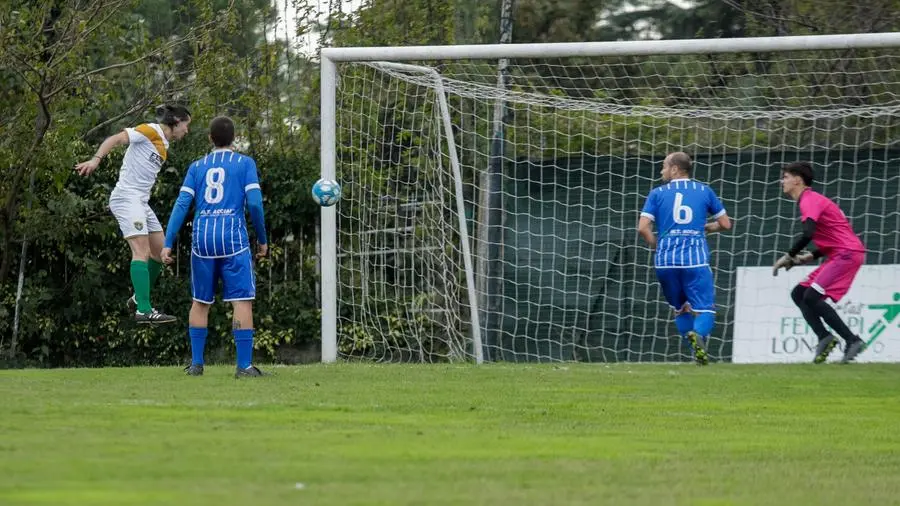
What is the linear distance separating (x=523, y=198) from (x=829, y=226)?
4.02 metres

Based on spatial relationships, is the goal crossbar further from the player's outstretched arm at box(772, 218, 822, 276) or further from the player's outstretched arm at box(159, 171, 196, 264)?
the player's outstretched arm at box(159, 171, 196, 264)

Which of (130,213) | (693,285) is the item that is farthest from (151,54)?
(693,285)

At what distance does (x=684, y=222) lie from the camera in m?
11.9

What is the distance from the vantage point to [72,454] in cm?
553

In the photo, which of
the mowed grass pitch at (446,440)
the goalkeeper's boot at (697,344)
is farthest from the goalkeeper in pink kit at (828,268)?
the mowed grass pitch at (446,440)

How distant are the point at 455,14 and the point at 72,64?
5512 millimetres

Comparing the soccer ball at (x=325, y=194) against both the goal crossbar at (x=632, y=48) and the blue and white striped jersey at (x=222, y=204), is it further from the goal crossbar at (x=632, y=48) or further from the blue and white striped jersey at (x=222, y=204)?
the blue and white striped jersey at (x=222, y=204)

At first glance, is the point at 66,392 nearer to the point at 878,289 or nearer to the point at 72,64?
the point at 72,64

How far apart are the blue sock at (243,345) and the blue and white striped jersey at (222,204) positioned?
0.55 meters

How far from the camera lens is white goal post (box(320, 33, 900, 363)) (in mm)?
14680

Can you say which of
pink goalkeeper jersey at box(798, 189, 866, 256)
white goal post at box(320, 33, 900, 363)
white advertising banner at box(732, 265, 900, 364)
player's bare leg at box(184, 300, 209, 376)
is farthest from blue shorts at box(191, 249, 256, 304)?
white advertising banner at box(732, 265, 900, 364)

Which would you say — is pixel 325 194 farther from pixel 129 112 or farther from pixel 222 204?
pixel 129 112

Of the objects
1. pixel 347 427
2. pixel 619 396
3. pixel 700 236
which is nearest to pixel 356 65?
pixel 700 236

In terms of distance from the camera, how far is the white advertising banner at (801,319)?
14.0m
